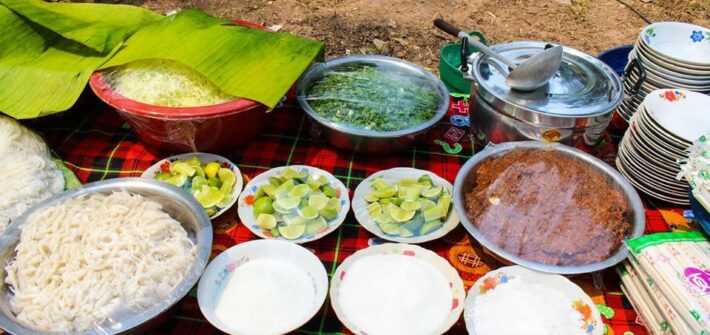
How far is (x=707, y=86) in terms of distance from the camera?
2404mm

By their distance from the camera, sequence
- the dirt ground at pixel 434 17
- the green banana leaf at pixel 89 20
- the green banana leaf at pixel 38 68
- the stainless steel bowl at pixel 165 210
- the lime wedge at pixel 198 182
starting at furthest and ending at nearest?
1. the dirt ground at pixel 434 17
2. the green banana leaf at pixel 89 20
3. the green banana leaf at pixel 38 68
4. the lime wedge at pixel 198 182
5. the stainless steel bowl at pixel 165 210

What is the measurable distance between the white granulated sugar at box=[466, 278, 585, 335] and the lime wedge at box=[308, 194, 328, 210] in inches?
27.7

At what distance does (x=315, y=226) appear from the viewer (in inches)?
77.3

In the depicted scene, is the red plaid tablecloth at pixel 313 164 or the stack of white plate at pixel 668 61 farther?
the stack of white plate at pixel 668 61

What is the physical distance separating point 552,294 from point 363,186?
87cm

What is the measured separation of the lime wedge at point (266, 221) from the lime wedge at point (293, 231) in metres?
0.04

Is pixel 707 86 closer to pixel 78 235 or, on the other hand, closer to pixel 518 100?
pixel 518 100

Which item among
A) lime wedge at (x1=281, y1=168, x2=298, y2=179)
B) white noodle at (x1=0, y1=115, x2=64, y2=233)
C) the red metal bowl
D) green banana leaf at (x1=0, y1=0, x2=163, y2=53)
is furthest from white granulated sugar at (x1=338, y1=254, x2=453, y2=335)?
green banana leaf at (x1=0, y1=0, x2=163, y2=53)

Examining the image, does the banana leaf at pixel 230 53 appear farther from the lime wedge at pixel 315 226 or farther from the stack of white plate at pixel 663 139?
the stack of white plate at pixel 663 139

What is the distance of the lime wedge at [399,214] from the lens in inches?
76.9

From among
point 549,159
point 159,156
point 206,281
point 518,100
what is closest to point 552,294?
point 549,159

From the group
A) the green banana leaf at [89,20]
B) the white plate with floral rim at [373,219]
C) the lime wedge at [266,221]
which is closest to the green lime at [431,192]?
the white plate with floral rim at [373,219]

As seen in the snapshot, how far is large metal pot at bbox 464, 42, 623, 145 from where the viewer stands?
2.09m

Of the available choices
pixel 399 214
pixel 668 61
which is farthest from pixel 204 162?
pixel 668 61
